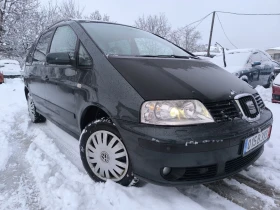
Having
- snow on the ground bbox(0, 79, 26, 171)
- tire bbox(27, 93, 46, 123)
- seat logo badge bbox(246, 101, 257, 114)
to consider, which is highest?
seat logo badge bbox(246, 101, 257, 114)

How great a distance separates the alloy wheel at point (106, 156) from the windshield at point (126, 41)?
789 millimetres

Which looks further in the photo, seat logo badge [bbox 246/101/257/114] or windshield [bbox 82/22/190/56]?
windshield [bbox 82/22/190/56]

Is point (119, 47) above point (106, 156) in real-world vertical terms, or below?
above

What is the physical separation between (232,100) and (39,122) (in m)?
3.41

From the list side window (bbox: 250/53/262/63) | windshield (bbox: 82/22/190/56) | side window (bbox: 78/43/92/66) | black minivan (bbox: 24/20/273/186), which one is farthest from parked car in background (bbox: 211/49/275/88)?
side window (bbox: 78/43/92/66)

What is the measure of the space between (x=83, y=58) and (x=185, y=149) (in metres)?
1.33

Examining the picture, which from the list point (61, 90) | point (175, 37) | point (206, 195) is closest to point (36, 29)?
point (175, 37)

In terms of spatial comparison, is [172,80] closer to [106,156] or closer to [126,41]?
[106,156]

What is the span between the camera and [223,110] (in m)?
1.85

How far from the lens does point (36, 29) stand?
2419 cm

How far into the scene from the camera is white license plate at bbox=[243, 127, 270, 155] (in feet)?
6.24

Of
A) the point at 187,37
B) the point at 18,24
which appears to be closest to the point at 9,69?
the point at 18,24

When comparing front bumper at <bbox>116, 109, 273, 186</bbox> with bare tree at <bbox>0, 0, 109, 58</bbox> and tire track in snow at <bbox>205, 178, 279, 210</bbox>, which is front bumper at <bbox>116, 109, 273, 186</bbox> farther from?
bare tree at <bbox>0, 0, 109, 58</bbox>

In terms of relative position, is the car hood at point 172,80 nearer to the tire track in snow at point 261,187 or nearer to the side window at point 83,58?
the side window at point 83,58
